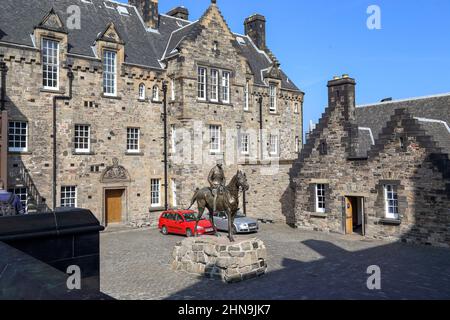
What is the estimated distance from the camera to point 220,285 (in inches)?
494

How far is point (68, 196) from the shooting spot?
2320cm

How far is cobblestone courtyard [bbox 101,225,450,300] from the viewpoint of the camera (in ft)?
37.3

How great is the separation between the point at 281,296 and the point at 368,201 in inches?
481

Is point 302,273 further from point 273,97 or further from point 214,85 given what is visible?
point 273,97

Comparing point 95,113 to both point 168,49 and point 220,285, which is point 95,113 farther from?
point 220,285

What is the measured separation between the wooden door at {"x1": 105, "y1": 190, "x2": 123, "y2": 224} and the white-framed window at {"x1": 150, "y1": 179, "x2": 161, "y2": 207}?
2346 mm

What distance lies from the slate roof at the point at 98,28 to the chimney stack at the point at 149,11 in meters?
0.39

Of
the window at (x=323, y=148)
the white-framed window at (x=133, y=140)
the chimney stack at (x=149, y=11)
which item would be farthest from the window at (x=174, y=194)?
the chimney stack at (x=149, y=11)

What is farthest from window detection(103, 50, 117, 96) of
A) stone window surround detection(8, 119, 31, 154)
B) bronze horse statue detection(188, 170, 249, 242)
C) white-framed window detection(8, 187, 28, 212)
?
bronze horse statue detection(188, 170, 249, 242)

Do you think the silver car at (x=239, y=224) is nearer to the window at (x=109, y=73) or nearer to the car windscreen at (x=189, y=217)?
the car windscreen at (x=189, y=217)

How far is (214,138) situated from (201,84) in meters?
3.97

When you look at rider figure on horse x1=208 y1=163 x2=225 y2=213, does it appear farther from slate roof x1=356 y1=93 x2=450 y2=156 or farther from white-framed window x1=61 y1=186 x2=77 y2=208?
slate roof x1=356 y1=93 x2=450 y2=156

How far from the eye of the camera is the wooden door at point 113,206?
25.0 metres
